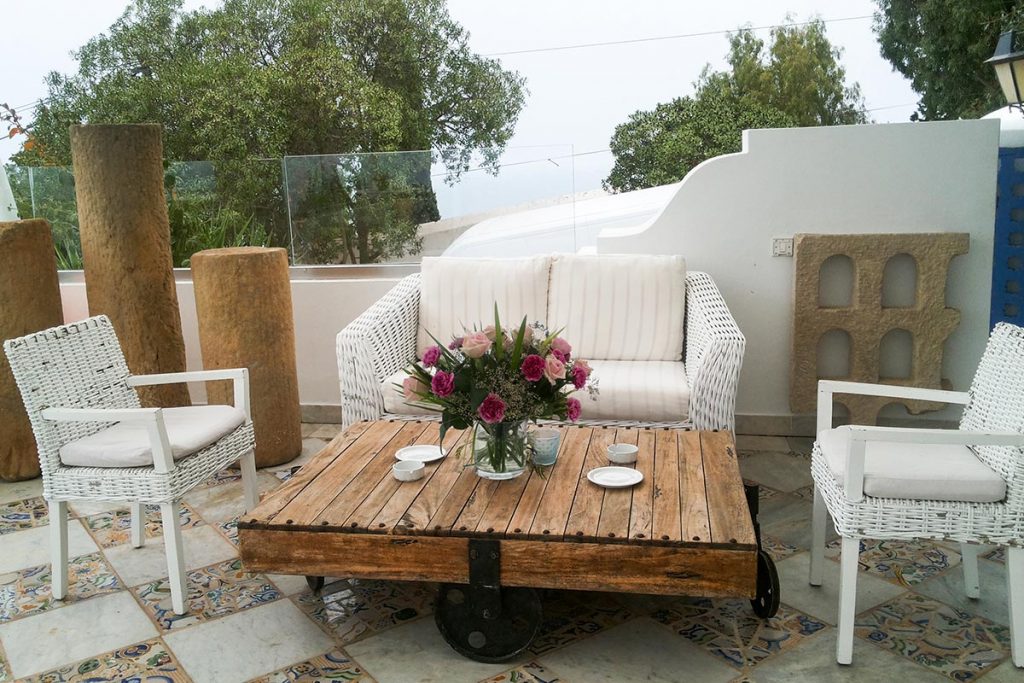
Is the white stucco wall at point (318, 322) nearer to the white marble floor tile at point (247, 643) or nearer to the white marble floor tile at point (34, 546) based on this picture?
the white marble floor tile at point (34, 546)

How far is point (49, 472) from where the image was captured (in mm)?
2531

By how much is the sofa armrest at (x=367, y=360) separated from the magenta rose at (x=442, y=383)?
1015mm

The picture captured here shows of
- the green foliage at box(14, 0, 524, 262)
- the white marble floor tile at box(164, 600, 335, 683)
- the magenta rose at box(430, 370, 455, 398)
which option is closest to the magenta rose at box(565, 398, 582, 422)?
the magenta rose at box(430, 370, 455, 398)

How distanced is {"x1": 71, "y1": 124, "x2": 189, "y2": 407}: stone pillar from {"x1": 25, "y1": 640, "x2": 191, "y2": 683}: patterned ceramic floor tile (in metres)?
1.61

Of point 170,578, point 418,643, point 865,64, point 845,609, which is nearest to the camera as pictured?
point 845,609

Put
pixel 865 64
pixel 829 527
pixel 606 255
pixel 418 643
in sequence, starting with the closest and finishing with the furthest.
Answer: pixel 418 643
pixel 829 527
pixel 606 255
pixel 865 64

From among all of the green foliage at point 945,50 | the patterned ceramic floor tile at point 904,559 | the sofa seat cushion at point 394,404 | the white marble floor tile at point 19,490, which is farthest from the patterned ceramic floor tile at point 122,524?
the green foliage at point 945,50

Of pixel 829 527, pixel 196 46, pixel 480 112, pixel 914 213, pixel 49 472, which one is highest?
pixel 196 46

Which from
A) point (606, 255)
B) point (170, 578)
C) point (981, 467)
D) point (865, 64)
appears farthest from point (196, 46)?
point (981, 467)

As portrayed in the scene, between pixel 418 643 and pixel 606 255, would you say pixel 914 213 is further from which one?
pixel 418 643

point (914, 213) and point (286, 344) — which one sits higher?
point (914, 213)

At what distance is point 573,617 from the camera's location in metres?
2.38

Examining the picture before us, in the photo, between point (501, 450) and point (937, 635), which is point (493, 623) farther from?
point (937, 635)

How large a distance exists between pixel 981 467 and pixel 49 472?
2.56 meters
